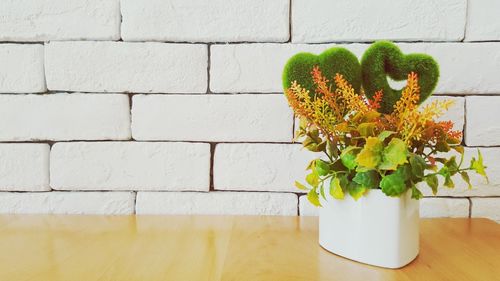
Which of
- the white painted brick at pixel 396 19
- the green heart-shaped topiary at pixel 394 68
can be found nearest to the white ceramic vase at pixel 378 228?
the green heart-shaped topiary at pixel 394 68

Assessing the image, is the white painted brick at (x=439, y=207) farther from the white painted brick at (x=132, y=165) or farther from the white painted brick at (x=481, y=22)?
the white painted brick at (x=481, y=22)

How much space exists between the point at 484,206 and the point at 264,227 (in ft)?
1.57

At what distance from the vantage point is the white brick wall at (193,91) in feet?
2.62

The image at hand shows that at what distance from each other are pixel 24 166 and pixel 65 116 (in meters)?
0.14

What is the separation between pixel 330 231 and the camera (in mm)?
603

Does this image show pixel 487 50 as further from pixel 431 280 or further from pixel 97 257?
pixel 97 257

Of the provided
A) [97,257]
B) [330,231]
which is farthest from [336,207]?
[97,257]

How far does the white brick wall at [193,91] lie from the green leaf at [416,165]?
0.30 metres

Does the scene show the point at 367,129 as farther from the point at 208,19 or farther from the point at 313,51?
the point at 208,19

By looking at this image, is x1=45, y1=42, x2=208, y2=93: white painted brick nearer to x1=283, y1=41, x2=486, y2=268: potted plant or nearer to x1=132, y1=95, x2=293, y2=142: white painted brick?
x1=132, y1=95, x2=293, y2=142: white painted brick

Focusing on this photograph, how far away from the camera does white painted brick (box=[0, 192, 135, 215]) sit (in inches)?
32.5

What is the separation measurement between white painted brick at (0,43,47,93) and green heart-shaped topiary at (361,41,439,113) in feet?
2.18

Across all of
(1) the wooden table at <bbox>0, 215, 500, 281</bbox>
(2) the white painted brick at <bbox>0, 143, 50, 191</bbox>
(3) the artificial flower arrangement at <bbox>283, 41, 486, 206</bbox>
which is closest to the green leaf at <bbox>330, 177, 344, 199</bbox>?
(3) the artificial flower arrangement at <bbox>283, 41, 486, 206</bbox>

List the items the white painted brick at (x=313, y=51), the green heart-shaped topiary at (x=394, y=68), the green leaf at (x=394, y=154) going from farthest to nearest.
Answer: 1. the white painted brick at (x=313, y=51)
2. the green heart-shaped topiary at (x=394, y=68)
3. the green leaf at (x=394, y=154)
